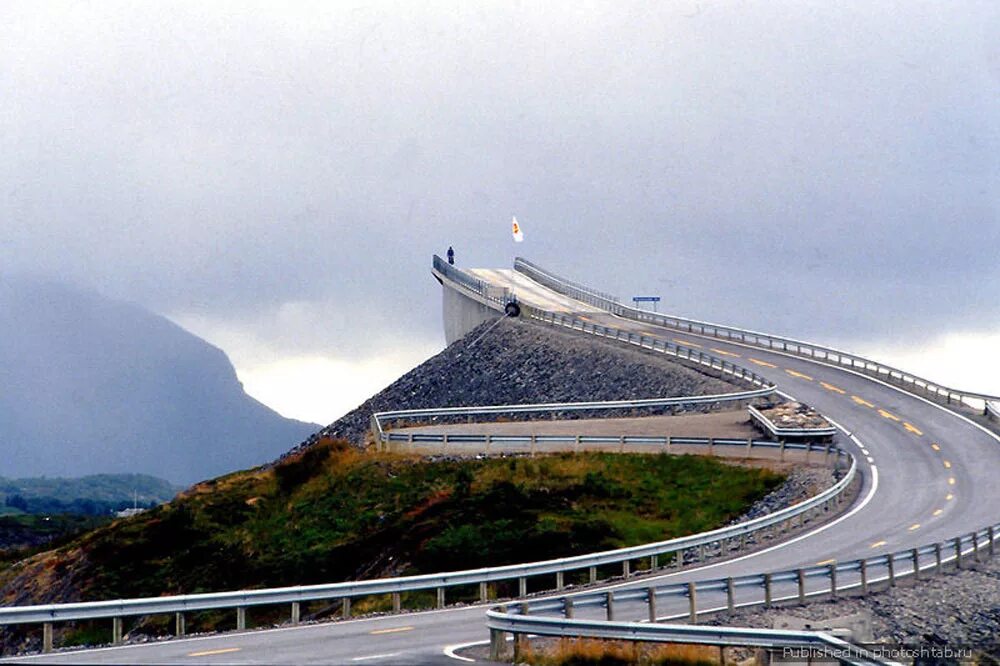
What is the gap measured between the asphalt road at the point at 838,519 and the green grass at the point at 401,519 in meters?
5.53

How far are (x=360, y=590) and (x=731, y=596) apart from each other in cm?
740

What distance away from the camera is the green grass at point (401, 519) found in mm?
46125

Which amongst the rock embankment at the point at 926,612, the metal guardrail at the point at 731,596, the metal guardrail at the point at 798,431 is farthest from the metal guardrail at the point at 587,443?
the rock embankment at the point at 926,612

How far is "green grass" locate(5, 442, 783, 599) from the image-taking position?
46125 mm

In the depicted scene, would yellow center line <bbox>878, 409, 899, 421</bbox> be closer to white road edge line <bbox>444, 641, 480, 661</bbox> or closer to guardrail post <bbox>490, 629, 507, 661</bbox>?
white road edge line <bbox>444, 641, 480, 661</bbox>

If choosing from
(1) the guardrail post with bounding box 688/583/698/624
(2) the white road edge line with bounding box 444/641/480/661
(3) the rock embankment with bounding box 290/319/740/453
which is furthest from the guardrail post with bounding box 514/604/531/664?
(3) the rock embankment with bounding box 290/319/740/453

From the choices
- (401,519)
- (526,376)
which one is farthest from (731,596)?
(526,376)

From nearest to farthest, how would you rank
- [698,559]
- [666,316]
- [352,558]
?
[698,559], [352,558], [666,316]

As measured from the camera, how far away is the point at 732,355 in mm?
86188

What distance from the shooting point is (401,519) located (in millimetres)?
51188

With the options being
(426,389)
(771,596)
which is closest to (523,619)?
(771,596)

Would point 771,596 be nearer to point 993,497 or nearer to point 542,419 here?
point 993,497

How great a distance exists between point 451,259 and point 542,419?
181 feet

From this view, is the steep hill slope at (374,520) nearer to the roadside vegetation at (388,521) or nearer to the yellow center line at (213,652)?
the roadside vegetation at (388,521)
